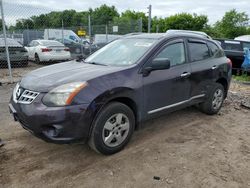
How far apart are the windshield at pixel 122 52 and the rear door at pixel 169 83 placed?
0.79 feet

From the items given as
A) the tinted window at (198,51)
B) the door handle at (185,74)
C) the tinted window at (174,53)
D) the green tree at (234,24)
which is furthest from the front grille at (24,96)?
the green tree at (234,24)

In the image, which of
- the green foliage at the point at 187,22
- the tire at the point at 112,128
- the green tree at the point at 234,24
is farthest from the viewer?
the green foliage at the point at 187,22

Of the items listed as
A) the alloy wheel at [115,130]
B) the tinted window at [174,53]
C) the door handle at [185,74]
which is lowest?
the alloy wheel at [115,130]

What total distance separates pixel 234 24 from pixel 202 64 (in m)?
34.9

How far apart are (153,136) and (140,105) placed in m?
0.80

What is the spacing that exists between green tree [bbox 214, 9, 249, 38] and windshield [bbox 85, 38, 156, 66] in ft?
113

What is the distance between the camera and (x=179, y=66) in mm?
4090

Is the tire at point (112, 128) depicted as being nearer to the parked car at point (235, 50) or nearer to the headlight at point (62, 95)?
the headlight at point (62, 95)

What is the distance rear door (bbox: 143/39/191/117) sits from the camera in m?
3.63

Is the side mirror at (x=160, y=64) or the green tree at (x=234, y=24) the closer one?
the side mirror at (x=160, y=64)

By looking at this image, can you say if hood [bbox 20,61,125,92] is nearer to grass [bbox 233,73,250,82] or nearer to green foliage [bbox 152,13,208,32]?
grass [bbox 233,73,250,82]

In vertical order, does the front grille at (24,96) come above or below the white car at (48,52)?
below

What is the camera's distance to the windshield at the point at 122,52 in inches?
146

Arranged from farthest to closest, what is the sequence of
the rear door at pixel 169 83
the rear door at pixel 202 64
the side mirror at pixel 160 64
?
the rear door at pixel 202 64 < the rear door at pixel 169 83 < the side mirror at pixel 160 64
